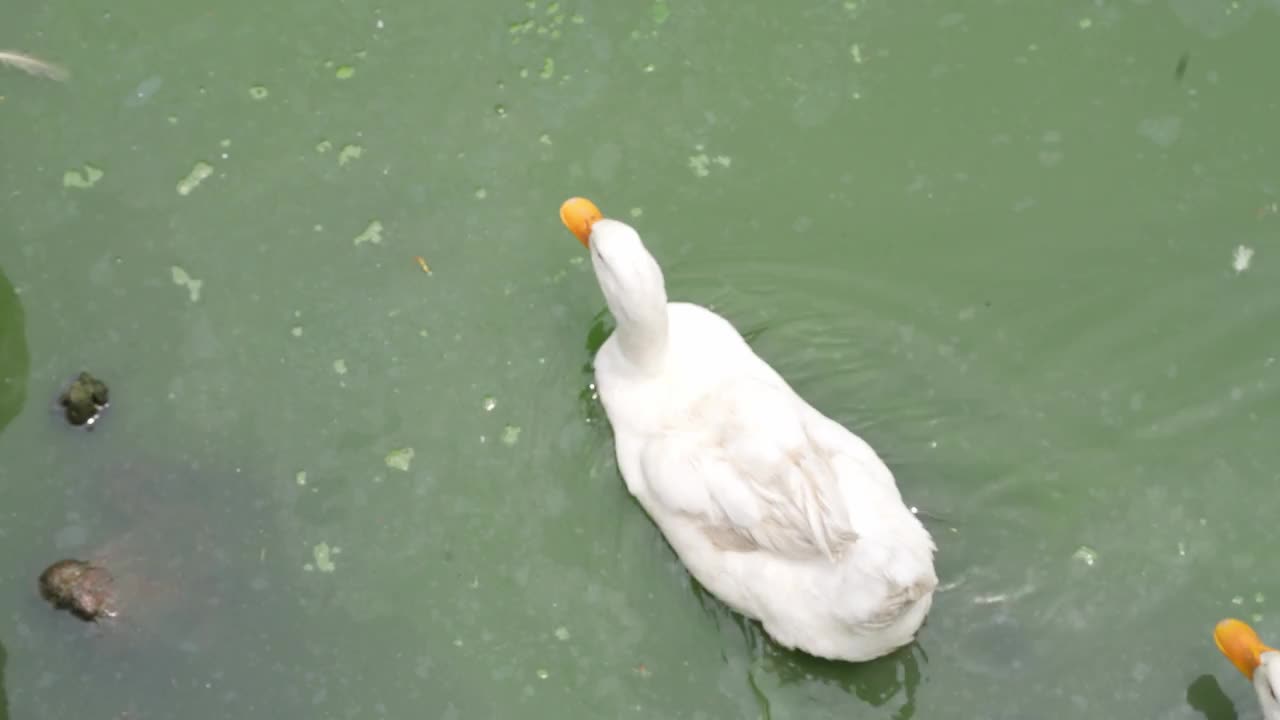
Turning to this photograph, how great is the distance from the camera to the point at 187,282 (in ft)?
11.5

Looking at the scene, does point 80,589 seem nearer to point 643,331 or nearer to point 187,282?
point 187,282

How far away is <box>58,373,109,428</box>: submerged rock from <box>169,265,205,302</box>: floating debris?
339mm

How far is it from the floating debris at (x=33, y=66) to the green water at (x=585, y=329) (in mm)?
53

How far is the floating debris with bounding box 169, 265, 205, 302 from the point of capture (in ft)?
11.4

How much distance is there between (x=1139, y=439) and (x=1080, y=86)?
1056mm

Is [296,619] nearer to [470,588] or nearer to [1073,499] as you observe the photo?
→ [470,588]

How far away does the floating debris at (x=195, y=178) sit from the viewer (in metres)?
3.58

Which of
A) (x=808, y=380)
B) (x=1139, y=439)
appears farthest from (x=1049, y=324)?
(x=808, y=380)

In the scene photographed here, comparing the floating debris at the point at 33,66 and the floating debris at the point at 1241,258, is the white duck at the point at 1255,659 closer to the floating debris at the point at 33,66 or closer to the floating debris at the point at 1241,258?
the floating debris at the point at 1241,258

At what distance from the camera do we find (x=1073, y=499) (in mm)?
3188

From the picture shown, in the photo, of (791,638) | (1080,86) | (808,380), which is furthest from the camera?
(1080,86)

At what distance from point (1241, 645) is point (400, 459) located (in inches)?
82.6

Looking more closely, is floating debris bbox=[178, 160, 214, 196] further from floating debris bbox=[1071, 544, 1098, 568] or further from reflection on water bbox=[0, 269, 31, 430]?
floating debris bbox=[1071, 544, 1098, 568]

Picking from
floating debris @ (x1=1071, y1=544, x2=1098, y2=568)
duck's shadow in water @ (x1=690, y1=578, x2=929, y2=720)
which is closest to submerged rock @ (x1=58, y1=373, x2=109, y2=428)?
duck's shadow in water @ (x1=690, y1=578, x2=929, y2=720)
